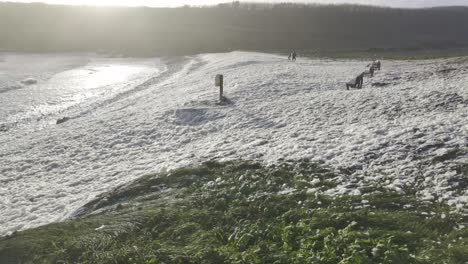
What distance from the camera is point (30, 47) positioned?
369ft

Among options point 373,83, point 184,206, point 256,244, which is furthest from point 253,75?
point 256,244

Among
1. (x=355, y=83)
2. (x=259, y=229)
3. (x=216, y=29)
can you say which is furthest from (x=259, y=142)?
(x=216, y=29)

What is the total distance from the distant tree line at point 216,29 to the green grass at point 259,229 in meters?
91.1

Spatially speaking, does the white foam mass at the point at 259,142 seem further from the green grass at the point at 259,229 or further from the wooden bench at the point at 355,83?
the wooden bench at the point at 355,83

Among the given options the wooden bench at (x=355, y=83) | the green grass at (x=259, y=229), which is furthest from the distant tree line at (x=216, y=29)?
the green grass at (x=259, y=229)

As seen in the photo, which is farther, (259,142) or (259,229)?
(259,142)

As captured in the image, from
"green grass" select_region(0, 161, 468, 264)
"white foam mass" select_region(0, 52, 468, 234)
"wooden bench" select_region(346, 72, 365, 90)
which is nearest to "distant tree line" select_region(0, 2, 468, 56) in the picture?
"wooden bench" select_region(346, 72, 365, 90)

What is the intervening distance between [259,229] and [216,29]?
139 m

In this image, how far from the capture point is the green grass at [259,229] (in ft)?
25.6

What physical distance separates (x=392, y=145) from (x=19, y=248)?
11.0 metres

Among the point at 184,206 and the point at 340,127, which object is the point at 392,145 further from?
the point at 184,206

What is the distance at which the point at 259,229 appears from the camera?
356 inches

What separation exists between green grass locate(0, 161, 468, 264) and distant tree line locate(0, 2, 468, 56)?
91110 mm

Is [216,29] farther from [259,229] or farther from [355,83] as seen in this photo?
[259,229]
